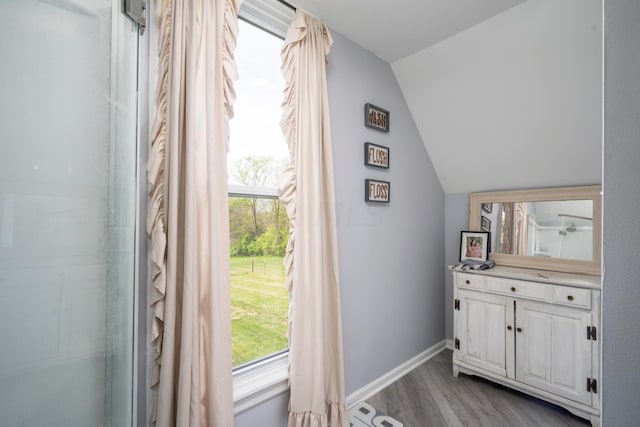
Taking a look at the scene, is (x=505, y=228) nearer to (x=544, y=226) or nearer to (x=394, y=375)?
(x=544, y=226)

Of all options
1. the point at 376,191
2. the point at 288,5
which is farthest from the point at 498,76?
the point at 288,5

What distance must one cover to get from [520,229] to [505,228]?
11cm

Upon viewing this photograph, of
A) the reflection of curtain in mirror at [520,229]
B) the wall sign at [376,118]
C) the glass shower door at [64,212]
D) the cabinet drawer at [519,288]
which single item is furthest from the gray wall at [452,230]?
the glass shower door at [64,212]

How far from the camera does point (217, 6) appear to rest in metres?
1.28

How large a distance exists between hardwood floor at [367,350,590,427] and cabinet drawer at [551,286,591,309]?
729mm

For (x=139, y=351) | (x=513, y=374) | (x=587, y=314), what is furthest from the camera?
(x=513, y=374)

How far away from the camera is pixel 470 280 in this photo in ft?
7.60

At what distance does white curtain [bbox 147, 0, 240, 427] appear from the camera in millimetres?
1136

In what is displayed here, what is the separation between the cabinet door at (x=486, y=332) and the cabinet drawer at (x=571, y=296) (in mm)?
280

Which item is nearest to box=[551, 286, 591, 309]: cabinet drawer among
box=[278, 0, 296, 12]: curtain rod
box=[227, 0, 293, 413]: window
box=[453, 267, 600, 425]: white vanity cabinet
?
box=[453, 267, 600, 425]: white vanity cabinet

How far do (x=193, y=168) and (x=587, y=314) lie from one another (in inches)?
94.6

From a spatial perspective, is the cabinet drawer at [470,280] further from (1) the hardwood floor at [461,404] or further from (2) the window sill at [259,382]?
(2) the window sill at [259,382]

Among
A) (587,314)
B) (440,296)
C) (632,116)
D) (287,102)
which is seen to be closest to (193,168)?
(287,102)

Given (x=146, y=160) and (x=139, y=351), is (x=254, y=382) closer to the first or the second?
(x=139, y=351)
